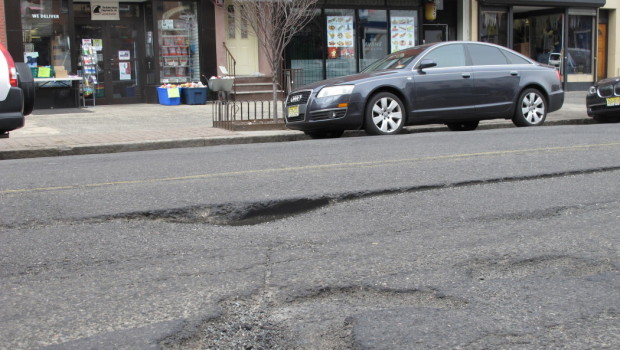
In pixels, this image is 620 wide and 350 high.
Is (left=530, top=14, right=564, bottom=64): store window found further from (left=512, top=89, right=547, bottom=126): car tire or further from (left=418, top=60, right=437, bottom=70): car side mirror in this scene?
(left=418, top=60, right=437, bottom=70): car side mirror

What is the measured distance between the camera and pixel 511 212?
555 cm

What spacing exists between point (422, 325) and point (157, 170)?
16.3ft

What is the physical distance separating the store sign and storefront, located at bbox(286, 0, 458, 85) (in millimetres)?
5223

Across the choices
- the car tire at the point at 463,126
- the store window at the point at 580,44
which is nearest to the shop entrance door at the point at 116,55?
the car tire at the point at 463,126

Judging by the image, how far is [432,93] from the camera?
11.9 meters

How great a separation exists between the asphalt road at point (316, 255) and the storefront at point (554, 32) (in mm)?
18140

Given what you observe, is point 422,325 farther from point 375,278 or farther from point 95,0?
point 95,0

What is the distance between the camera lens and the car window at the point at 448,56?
40.0 ft

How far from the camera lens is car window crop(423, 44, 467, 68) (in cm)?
1219

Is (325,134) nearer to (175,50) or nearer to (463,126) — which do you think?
(463,126)

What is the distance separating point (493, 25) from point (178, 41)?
1141cm

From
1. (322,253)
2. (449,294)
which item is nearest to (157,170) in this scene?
(322,253)

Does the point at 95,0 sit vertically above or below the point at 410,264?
above

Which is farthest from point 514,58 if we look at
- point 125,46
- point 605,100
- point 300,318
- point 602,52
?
point 602,52
